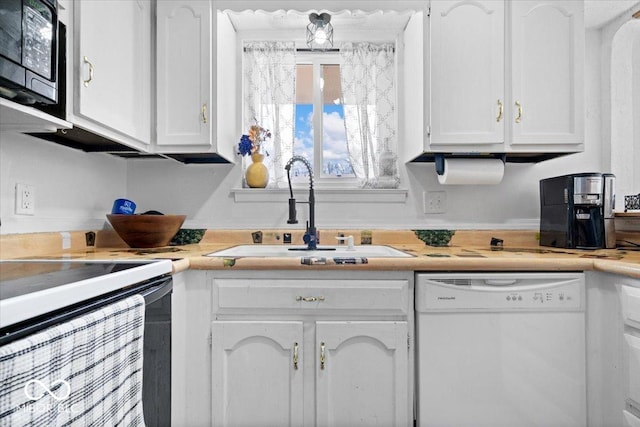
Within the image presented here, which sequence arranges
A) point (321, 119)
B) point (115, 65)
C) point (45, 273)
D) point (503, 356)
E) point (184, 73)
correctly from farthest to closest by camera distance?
point (321, 119) → point (184, 73) → point (115, 65) → point (503, 356) → point (45, 273)

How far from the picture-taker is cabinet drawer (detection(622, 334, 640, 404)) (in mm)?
1211

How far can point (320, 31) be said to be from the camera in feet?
6.26

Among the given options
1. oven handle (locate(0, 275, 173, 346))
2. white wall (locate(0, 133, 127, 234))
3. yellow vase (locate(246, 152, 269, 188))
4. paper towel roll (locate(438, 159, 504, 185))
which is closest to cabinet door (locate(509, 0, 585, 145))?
paper towel roll (locate(438, 159, 504, 185))

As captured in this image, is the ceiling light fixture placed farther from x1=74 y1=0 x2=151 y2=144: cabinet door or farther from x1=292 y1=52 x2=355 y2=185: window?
x1=74 y1=0 x2=151 y2=144: cabinet door

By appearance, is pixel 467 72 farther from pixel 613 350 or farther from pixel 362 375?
pixel 362 375

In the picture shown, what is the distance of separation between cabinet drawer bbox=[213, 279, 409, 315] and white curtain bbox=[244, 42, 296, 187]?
0.88 meters

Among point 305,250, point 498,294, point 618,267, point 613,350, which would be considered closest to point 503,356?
point 498,294

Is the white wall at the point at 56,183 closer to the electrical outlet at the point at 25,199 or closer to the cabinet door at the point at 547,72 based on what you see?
the electrical outlet at the point at 25,199

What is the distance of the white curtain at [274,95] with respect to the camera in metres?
2.13

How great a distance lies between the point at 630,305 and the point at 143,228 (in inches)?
72.4

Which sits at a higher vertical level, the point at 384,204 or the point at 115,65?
the point at 115,65

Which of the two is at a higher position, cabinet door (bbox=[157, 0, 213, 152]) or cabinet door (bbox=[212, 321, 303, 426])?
cabinet door (bbox=[157, 0, 213, 152])

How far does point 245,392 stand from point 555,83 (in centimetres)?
188

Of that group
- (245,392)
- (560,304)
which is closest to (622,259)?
(560,304)
